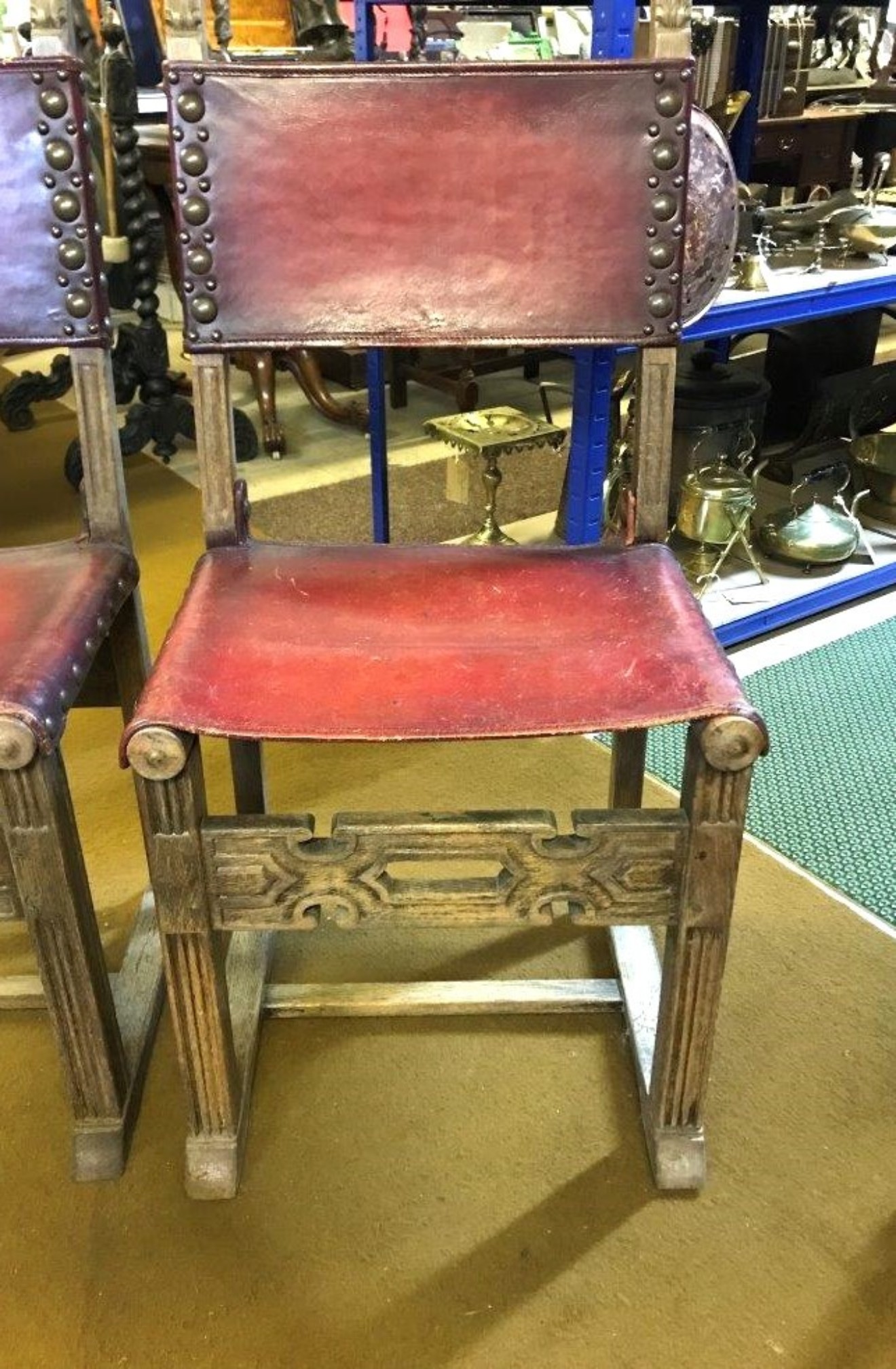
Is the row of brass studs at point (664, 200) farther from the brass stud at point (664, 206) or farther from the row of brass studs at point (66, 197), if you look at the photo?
the row of brass studs at point (66, 197)

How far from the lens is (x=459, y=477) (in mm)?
2057

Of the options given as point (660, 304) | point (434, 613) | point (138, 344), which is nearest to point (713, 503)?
point (660, 304)

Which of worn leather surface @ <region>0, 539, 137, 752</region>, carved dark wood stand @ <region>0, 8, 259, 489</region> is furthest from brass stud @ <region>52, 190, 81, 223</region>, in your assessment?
carved dark wood stand @ <region>0, 8, 259, 489</region>

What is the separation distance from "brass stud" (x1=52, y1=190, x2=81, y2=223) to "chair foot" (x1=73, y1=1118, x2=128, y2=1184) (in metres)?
0.81

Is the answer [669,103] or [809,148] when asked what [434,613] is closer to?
[669,103]

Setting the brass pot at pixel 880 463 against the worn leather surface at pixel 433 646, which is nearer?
the worn leather surface at pixel 433 646

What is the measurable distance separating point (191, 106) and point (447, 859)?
68 cm

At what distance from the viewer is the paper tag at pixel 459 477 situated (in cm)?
204

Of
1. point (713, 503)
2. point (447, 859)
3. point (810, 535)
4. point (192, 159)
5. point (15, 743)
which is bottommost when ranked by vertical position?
point (810, 535)

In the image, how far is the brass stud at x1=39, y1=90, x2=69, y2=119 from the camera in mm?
988

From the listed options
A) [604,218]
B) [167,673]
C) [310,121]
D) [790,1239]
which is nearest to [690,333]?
[604,218]

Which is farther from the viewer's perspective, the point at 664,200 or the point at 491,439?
the point at 491,439

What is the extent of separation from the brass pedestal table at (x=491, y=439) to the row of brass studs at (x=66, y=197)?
92 cm

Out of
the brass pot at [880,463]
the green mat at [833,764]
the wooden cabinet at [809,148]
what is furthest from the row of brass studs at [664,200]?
the wooden cabinet at [809,148]
